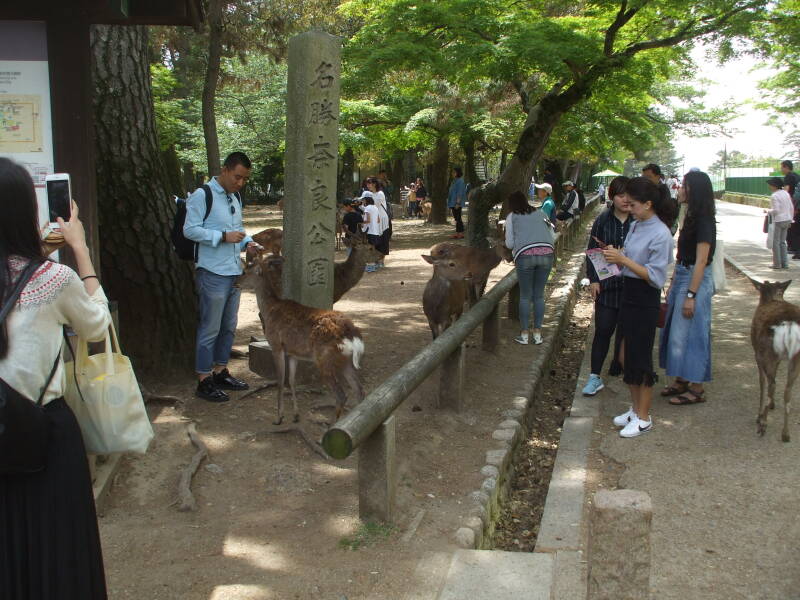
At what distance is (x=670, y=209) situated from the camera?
18.5 ft

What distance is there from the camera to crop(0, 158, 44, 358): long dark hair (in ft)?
6.86

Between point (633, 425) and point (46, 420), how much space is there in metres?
4.26

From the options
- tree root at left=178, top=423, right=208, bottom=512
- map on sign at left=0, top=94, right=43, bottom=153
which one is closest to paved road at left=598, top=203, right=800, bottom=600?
tree root at left=178, top=423, right=208, bottom=512

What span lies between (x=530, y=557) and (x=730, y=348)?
508 centimetres

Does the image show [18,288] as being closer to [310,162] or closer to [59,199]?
[59,199]

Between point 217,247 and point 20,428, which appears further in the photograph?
point 217,247

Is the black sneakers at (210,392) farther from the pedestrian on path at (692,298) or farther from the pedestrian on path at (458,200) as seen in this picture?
the pedestrian on path at (458,200)

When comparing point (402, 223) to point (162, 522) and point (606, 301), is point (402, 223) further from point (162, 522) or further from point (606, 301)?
point (162, 522)

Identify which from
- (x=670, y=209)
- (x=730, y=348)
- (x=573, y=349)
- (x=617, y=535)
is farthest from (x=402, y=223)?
(x=617, y=535)

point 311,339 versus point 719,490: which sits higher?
point 311,339

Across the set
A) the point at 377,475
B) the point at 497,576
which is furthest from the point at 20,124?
the point at 497,576

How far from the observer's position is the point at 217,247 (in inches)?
210

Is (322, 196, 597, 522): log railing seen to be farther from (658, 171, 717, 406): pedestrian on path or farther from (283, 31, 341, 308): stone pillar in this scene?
(658, 171, 717, 406): pedestrian on path

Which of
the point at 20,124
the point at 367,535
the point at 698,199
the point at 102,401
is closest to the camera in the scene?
the point at 102,401
